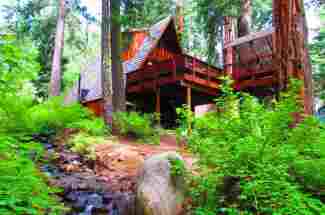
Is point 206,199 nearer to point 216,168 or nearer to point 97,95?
point 216,168

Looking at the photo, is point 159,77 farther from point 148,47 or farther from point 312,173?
point 312,173

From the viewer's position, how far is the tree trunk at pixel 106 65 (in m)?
9.31

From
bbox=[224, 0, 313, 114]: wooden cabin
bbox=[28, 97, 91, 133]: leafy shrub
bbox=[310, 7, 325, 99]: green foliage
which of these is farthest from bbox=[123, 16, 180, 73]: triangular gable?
bbox=[310, 7, 325, 99]: green foliage

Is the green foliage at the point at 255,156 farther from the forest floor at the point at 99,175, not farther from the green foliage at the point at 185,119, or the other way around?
the forest floor at the point at 99,175

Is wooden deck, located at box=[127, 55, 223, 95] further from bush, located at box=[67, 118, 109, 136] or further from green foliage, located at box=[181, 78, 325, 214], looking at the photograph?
green foliage, located at box=[181, 78, 325, 214]

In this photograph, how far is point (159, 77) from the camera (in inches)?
533

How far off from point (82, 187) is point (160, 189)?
1968 millimetres

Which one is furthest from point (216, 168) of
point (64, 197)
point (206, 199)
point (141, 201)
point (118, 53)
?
point (118, 53)

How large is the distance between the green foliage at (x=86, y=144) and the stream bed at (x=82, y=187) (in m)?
0.15

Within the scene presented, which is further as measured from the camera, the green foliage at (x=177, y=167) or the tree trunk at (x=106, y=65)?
the tree trunk at (x=106, y=65)

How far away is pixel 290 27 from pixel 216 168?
2.80m

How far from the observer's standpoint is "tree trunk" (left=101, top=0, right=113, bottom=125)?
9.31m

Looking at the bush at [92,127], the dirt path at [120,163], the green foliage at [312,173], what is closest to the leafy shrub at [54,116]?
the bush at [92,127]

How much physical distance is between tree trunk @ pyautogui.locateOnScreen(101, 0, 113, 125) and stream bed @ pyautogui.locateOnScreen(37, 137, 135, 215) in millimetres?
2024
